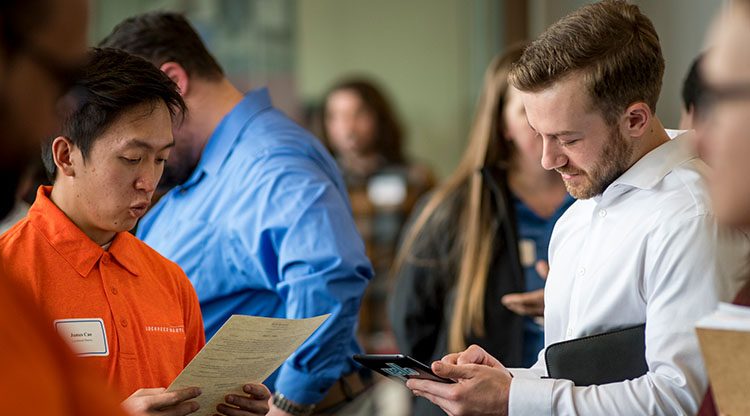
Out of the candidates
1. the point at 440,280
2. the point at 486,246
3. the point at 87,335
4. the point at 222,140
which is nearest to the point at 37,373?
the point at 87,335

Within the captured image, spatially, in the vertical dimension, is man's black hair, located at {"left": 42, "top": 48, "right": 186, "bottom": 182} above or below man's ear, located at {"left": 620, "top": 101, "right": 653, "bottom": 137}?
above

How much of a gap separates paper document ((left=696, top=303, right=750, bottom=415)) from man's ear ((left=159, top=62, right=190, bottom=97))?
65.8 inches

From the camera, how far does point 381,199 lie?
21.4 feet

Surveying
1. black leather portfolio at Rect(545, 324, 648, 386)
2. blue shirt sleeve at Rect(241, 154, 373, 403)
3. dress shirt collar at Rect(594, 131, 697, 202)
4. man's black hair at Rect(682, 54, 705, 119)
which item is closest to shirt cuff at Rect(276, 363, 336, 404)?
blue shirt sleeve at Rect(241, 154, 373, 403)

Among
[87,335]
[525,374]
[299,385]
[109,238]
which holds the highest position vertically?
[109,238]

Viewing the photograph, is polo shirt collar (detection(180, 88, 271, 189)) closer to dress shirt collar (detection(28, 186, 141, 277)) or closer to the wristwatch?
the wristwatch

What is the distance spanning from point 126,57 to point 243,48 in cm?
672

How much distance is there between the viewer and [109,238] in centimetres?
196

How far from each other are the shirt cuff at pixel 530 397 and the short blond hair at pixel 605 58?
1.65 feet

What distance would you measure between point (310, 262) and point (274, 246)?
111mm

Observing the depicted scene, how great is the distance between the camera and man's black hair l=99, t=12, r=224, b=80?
263 cm

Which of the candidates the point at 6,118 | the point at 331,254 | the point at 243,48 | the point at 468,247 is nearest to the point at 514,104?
the point at 468,247

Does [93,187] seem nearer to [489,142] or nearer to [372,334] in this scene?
[489,142]

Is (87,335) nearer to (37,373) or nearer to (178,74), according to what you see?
(37,373)
